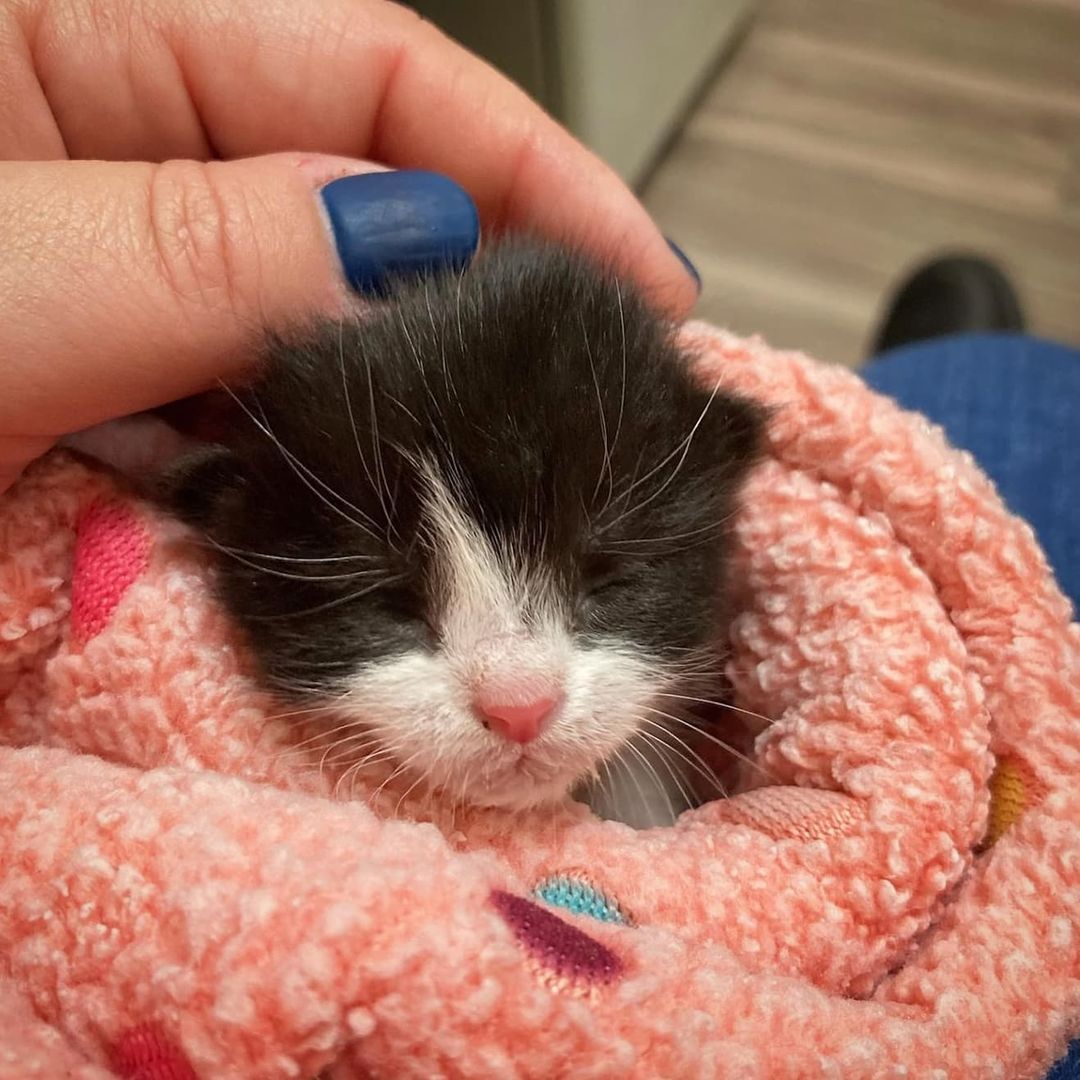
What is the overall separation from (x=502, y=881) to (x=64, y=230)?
48 cm

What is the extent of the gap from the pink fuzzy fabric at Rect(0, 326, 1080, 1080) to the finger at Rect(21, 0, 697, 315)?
0.71 feet

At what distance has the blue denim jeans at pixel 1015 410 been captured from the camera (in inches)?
45.2

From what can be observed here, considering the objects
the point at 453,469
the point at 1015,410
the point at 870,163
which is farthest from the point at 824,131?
the point at 453,469

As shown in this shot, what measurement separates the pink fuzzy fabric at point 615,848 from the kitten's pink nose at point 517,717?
0.07 m

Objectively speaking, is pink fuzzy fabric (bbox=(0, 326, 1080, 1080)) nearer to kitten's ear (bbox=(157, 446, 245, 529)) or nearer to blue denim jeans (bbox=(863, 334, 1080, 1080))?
kitten's ear (bbox=(157, 446, 245, 529))

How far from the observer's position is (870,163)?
8.01 feet

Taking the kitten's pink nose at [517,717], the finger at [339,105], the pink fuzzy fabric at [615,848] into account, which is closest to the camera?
the pink fuzzy fabric at [615,848]

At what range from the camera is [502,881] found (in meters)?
0.59

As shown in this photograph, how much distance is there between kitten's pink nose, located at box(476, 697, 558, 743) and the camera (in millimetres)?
639

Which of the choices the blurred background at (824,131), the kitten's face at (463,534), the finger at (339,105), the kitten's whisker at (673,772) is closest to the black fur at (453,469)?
the kitten's face at (463,534)

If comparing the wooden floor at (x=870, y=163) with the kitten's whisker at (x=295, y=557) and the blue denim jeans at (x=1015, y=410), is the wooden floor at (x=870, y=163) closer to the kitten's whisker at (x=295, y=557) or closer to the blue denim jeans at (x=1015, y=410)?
the blue denim jeans at (x=1015, y=410)

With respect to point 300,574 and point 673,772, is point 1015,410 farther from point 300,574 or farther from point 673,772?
point 300,574

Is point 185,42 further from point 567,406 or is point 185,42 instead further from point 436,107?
point 567,406

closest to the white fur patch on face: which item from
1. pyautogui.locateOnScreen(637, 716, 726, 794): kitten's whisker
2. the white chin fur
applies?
the white chin fur
